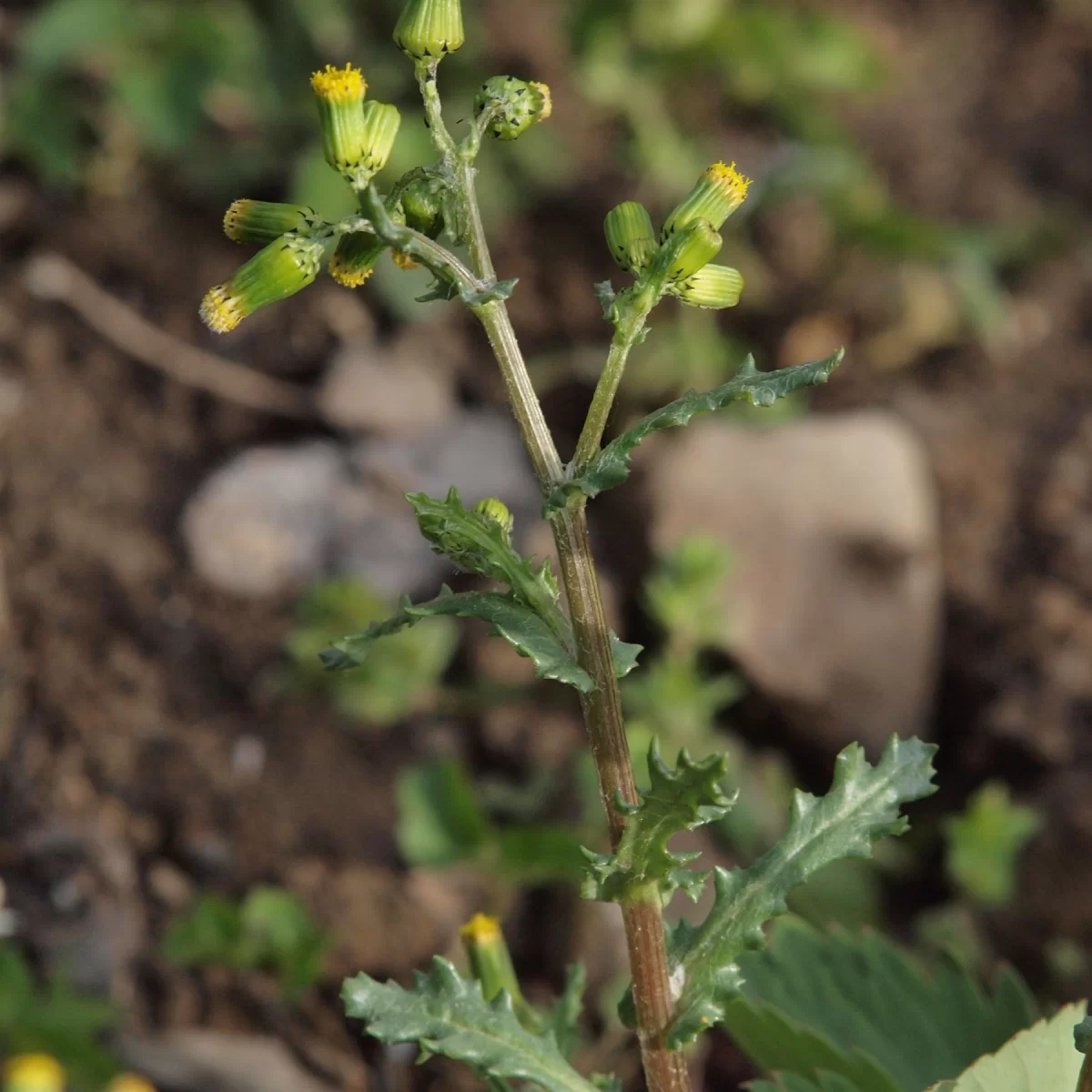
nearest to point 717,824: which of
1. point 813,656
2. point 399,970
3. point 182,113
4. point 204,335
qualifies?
point 813,656

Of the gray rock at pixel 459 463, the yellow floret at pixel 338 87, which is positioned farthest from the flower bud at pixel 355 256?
the gray rock at pixel 459 463

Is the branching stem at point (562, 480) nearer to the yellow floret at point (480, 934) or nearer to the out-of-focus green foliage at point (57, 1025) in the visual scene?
the yellow floret at point (480, 934)

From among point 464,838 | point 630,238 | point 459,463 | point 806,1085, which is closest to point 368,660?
point 464,838

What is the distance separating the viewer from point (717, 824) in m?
2.83

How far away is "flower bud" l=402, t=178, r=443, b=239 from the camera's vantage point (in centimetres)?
115

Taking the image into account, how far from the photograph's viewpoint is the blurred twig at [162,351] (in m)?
3.60

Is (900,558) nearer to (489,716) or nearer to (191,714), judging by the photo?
(489,716)

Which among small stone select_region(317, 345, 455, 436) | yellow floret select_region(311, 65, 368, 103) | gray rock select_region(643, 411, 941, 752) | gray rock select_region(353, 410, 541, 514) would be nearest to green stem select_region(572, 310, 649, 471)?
yellow floret select_region(311, 65, 368, 103)

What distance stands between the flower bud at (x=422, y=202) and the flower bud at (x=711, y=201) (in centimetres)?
22

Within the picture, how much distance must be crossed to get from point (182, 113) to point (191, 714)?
1.71m

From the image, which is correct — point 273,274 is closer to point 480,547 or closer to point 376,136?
→ point 376,136

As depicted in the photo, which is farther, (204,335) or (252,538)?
(204,335)

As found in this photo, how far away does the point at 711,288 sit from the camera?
4.11ft

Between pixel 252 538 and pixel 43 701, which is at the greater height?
pixel 252 538
